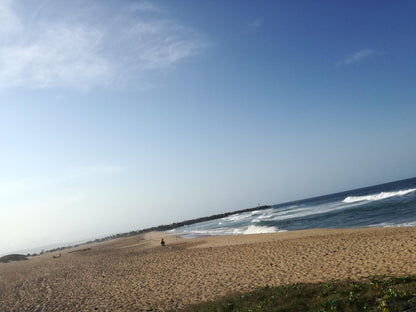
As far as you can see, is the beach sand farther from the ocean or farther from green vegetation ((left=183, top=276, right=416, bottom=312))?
the ocean

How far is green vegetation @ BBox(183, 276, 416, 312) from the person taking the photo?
19.1 feet

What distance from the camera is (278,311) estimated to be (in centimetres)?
654

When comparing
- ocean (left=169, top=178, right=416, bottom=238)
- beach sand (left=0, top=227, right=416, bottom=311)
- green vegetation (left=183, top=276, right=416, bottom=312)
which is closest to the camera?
green vegetation (left=183, top=276, right=416, bottom=312)

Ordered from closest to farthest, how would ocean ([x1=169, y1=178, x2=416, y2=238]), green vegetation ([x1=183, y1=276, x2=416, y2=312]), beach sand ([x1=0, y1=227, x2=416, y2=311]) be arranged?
green vegetation ([x1=183, y1=276, x2=416, y2=312])
beach sand ([x1=0, y1=227, x2=416, y2=311])
ocean ([x1=169, y1=178, x2=416, y2=238])

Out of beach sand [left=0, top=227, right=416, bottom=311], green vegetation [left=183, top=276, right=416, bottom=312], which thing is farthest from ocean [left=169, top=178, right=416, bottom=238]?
green vegetation [left=183, top=276, right=416, bottom=312]

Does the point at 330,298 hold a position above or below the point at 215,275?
above

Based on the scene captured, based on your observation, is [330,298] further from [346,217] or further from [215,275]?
[346,217]

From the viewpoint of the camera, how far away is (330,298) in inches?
262

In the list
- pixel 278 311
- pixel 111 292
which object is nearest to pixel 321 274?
pixel 278 311

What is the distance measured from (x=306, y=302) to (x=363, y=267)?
4.51 metres

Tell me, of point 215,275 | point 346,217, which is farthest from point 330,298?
point 346,217

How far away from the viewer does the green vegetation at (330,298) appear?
5.81 metres

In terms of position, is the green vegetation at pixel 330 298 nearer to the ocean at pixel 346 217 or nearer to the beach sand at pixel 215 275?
the beach sand at pixel 215 275

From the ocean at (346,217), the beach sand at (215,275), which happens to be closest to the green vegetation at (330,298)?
the beach sand at (215,275)
